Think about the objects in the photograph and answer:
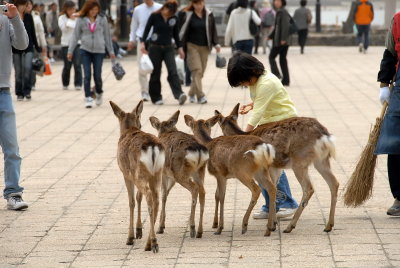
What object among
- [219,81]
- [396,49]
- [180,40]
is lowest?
[219,81]

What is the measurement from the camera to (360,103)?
54.5ft

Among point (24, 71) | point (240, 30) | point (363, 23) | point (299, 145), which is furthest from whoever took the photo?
point (363, 23)

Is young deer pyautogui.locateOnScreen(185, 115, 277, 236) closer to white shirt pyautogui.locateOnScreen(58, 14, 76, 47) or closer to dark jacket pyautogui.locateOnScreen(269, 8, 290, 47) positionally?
white shirt pyautogui.locateOnScreen(58, 14, 76, 47)

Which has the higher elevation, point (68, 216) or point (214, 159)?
point (214, 159)

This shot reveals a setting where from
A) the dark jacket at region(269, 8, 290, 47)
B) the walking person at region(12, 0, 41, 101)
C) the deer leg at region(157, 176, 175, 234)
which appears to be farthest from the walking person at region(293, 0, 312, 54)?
the deer leg at region(157, 176, 175, 234)

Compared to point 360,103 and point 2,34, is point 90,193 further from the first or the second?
point 360,103

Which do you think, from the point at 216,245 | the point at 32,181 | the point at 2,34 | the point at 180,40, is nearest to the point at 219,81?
the point at 180,40

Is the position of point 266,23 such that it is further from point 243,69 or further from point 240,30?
point 243,69

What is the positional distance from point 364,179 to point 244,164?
1.40 meters

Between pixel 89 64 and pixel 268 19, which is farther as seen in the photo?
pixel 268 19

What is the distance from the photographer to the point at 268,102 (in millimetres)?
7684

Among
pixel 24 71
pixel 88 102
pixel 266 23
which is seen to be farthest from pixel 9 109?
pixel 266 23

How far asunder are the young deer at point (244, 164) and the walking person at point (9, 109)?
1.97m

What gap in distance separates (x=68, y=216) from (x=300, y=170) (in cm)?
209
